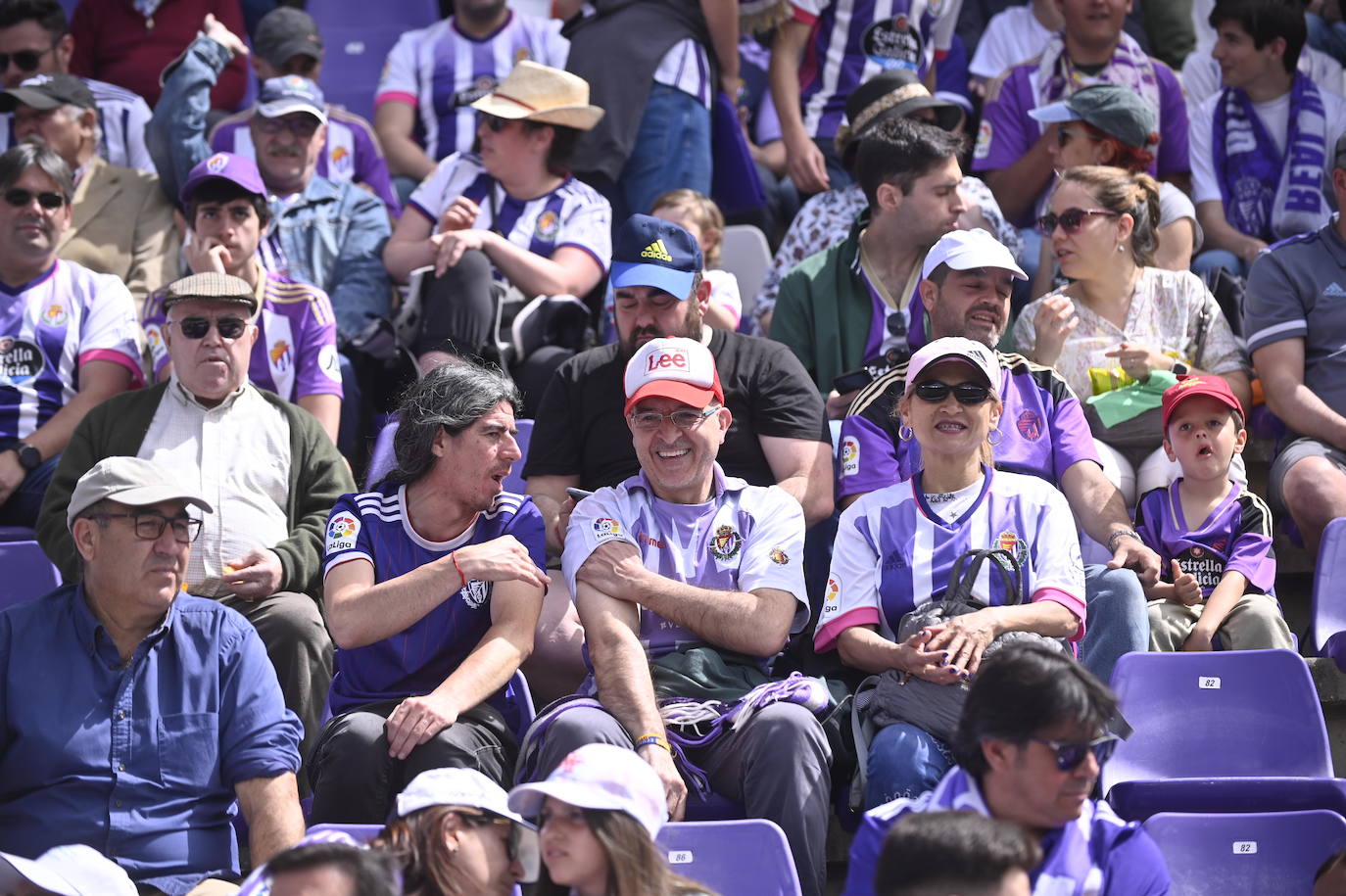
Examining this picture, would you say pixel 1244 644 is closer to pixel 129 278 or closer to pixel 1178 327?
pixel 1178 327

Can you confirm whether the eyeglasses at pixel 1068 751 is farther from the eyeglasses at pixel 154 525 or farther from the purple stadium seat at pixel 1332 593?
→ the eyeglasses at pixel 154 525

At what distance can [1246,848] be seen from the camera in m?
3.34

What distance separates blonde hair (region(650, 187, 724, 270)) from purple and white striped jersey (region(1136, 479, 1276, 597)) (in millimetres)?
1929

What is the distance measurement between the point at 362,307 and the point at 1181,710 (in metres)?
3.25

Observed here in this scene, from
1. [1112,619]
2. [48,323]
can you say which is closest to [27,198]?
[48,323]

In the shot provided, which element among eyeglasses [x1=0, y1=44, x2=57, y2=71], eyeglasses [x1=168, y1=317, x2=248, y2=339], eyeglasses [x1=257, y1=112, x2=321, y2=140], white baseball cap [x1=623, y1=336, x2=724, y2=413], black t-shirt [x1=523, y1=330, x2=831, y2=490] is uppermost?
eyeglasses [x1=0, y1=44, x2=57, y2=71]

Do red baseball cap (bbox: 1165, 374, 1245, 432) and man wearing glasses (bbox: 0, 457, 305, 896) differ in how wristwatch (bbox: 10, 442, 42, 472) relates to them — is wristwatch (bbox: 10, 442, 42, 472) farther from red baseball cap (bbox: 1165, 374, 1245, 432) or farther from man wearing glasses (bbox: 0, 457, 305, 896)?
red baseball cap (bbox: 1165, 374, 1245, 432)

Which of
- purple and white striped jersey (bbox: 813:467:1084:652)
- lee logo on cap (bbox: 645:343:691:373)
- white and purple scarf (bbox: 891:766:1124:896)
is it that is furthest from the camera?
lee logo on cap (bbox: 645:343:691:373)

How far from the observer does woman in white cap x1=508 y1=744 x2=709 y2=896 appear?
282 cm

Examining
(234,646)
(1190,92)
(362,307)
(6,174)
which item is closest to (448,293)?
(362,307)

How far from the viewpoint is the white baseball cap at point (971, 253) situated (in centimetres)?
459

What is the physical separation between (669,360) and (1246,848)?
5.51ft

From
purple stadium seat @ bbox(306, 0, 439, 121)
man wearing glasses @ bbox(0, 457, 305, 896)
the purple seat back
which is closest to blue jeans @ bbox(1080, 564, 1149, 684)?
the purple seat back

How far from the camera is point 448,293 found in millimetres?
5348
